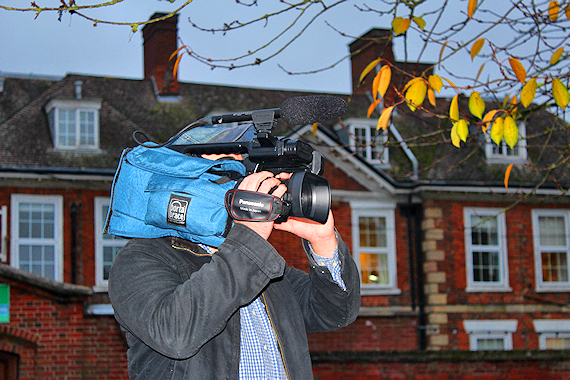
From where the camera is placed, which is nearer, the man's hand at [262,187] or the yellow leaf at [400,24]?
the man's hand at [262,187]

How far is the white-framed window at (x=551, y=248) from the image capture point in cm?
1667

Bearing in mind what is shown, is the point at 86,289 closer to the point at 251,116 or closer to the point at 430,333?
the point at 251,116

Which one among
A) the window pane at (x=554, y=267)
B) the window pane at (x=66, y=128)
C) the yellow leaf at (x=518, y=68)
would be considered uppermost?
the window pane at (x=66, y=128)

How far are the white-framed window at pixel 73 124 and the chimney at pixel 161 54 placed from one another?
9.18 feet

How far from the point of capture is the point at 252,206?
2.02 metres

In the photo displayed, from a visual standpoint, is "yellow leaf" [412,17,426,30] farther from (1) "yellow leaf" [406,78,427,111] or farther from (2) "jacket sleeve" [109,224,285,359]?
(2) "jacket sleeve" [109,224,285,359]

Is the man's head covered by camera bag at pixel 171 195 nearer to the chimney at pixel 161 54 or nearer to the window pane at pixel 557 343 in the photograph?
the chimney at pixel 161 54

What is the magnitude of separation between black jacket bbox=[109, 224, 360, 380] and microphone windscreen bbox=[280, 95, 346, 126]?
16.7 inches

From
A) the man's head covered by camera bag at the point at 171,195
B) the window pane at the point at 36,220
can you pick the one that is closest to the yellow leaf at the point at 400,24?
the man's head covered by camera bag at the point at 171,195

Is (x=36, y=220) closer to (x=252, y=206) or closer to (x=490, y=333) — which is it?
(x=490, y=333)

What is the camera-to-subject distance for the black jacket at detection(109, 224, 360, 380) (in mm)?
1954

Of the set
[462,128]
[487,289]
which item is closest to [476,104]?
[462,128]

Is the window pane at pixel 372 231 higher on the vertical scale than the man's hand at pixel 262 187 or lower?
higher

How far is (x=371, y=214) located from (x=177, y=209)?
1417 centimetres
